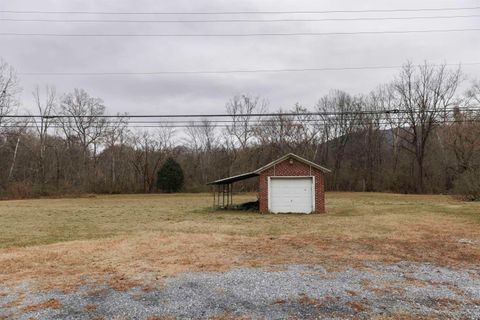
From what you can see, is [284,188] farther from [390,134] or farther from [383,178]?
[390,134]

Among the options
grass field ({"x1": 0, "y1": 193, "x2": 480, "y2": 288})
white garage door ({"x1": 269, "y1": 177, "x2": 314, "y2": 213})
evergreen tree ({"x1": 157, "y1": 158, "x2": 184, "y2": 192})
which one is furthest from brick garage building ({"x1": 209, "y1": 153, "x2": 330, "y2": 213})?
evergreen tree ({"x1": 157, "y1": 158, "x2": 184, "y2": 192})

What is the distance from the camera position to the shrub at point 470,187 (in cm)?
2437

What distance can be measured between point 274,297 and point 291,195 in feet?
47.7

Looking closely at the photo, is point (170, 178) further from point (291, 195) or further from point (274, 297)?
point (274, 297)

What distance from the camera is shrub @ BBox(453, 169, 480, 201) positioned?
24369mm

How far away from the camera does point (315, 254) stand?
886cm

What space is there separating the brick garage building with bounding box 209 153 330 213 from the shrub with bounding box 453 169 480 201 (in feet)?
36.6

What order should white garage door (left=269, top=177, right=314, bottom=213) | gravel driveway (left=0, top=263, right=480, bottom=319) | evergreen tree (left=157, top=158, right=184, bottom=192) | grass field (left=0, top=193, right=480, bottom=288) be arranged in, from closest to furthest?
gravel driveway (left=0, top=263, right=480, bottom=319), grass field (left=0, top=193, right=480, bottom=288), white garage door (left=269, top=177, right=314, bottom=213), evergreen tree (left=157, top=158, right=184, bottom=192)

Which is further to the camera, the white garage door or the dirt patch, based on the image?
the white garage door

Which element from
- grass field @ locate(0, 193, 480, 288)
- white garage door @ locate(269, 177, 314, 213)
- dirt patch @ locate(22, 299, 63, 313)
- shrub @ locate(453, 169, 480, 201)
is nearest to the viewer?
dirt patch @ locate(22, 299, 63, 313)

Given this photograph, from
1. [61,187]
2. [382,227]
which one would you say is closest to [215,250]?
[382,227]

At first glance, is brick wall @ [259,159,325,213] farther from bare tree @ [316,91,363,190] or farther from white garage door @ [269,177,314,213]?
bare tree @ [316,91,363,190]

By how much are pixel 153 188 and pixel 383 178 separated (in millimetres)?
27089

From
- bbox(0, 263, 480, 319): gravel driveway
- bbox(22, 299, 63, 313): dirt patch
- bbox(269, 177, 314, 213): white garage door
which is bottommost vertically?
bbox(0, 263, 480, 319): gravel driveway
